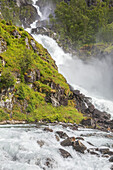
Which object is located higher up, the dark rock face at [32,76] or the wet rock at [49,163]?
the dark rock face at [32,76]

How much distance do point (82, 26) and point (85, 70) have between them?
38584 millimetres

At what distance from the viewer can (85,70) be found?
75875mm

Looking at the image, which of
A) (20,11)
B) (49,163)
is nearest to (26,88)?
(49,163)

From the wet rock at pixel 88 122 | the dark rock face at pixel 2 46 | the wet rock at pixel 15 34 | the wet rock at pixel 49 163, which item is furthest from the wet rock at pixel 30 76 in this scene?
the wet rock at pixel 49 163

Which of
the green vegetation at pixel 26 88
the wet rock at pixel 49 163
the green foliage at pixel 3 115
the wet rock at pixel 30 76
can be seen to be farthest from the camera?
the wet rock at pixel 30 76

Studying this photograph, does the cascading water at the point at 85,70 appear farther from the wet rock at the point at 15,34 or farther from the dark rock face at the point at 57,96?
the wet rock at the point at 15,34

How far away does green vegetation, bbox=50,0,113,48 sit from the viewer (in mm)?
97856

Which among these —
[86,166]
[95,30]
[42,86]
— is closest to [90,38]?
[95,30]

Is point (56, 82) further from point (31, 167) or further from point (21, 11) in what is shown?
point (21, 11)

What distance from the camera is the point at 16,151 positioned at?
8.65 metres

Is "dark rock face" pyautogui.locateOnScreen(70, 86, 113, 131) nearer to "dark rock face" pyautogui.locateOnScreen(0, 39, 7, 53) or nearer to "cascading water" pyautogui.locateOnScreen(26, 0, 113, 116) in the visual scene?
"dark rock face" pyautogui.locateOnScreen(0, 39, 7, 53)

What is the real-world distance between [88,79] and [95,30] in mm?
47799

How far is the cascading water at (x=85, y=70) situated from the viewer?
65.4 m

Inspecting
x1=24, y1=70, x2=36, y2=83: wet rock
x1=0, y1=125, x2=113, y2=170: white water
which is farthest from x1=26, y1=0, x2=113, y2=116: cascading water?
x1=0, y1=125, x2=113, y2=170: white water
